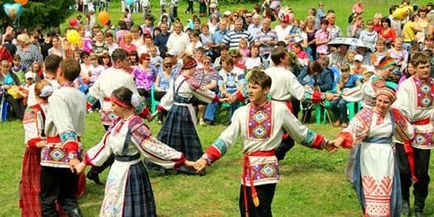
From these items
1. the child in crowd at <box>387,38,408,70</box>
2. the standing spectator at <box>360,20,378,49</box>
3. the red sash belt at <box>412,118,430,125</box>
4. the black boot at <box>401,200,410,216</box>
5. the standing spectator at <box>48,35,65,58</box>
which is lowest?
the black boot at <box>401,200,410,216</box>

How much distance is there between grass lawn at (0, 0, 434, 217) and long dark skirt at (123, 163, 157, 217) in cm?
190

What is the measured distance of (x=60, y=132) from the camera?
22.9ft

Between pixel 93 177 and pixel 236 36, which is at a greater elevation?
→ pixel 236 36

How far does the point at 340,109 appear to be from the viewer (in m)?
13.6

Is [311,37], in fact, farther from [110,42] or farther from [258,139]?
[258,139]

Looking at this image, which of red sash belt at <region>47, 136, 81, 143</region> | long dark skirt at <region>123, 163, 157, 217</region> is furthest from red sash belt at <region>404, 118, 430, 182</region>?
red sash belt at <region>47, 136, 81, 143</region>

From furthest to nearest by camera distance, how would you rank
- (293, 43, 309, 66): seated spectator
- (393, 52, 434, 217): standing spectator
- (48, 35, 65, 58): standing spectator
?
(48, 35, 65, 58): standing spectator, (293, 43, 309, 66): seated spectator, (393, 52, 434, 217): standing spectator

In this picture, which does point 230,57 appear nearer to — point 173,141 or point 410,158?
point 173,141

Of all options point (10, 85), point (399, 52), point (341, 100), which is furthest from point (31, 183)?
point (399, 52)

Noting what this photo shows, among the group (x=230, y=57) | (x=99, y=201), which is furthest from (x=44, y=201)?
(x=230, y=57)

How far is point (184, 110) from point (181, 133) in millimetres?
324

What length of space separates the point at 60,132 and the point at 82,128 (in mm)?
543

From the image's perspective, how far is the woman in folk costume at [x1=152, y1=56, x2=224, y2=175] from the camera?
9.94 metres

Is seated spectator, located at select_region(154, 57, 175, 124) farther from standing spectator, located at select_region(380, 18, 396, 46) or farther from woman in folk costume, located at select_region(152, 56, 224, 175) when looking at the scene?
standing spectator, located at select_region(380, 18, 396, 46)
